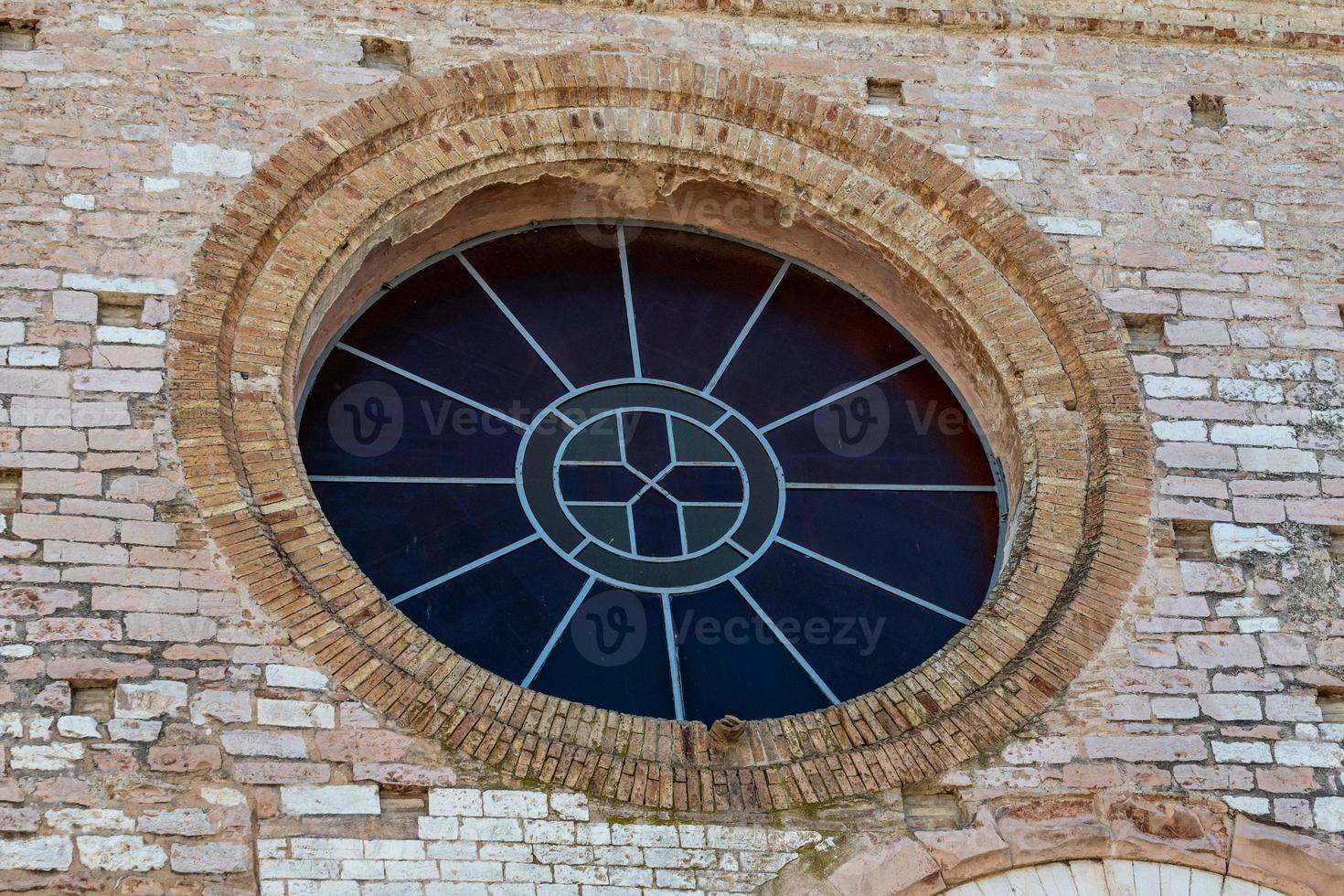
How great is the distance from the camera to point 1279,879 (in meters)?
8.35

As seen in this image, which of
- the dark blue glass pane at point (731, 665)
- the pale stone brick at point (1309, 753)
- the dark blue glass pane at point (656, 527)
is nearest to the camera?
the pale stone brick at point (1309, 753)

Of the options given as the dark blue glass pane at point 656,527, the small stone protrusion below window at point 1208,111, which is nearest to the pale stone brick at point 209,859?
the dark blue glass pane at point 656,527

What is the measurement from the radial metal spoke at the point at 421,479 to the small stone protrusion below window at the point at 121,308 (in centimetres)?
109

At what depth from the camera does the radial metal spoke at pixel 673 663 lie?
902 cm

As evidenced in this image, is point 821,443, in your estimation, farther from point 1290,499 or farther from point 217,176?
point 217,176

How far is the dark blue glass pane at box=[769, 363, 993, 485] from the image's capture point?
9977 mm

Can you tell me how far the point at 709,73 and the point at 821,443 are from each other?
2008 millimetres

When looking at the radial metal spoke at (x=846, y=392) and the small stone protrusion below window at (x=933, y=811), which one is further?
the radial metal spoke at (x=846, y=392)

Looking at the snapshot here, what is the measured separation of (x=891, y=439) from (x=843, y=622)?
3.84 ft

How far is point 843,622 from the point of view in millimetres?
9422

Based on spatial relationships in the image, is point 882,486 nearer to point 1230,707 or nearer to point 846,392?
point 846,392

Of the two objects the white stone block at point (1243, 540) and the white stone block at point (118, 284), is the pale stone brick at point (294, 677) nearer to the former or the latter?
the white stone block at point (118, 284)

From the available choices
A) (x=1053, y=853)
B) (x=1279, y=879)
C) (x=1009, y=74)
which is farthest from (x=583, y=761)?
(x=1009, y=74)

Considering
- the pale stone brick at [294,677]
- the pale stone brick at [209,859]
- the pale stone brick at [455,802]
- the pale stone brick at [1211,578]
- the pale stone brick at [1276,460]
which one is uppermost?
the pale stone brick at [1276,460]
